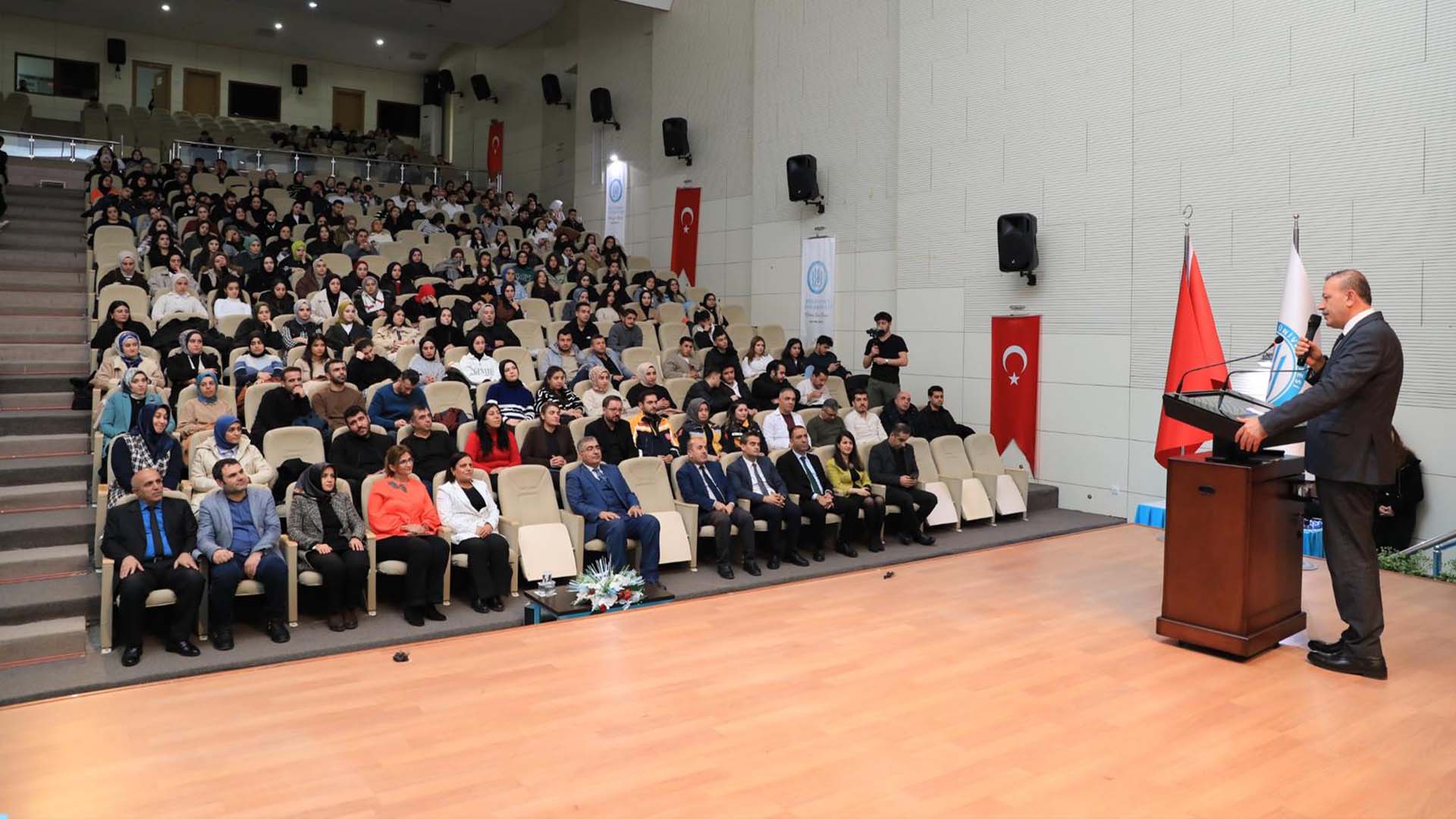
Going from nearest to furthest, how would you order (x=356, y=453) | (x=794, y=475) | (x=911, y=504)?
1. (x=356, y=453)
2. (x=794, y=475)
3. (x=911, y=504)

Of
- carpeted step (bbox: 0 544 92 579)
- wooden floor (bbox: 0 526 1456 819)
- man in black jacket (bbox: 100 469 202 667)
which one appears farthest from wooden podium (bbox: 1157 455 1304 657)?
Answer: carpeted step (bbox: 0 544 92 579)

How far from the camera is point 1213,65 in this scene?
657 centimetres

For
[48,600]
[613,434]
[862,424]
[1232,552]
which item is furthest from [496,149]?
[1232,552]

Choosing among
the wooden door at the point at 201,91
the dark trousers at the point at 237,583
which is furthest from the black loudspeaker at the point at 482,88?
the dark trousers at the point at 237,583

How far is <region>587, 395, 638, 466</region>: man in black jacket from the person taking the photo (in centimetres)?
591

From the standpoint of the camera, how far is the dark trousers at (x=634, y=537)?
202 inches

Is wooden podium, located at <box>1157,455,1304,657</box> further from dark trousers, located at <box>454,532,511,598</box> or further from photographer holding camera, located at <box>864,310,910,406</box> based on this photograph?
photographer holding camera, located at <box>864,310,910,406</box>

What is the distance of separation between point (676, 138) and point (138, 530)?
788cm

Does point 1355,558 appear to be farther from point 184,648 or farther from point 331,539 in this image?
point 184,648

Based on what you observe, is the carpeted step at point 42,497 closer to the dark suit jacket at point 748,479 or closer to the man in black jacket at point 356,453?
the man in black jacket at point 356,453

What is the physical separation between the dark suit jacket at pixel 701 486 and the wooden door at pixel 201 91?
15247mm

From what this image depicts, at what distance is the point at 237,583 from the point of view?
4207 mm

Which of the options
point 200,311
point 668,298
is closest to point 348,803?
point 200,311

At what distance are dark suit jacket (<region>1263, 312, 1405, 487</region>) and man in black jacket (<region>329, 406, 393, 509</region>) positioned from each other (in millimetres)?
4037
